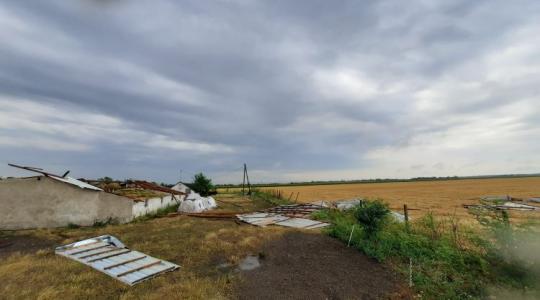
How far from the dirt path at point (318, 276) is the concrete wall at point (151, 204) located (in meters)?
9.94

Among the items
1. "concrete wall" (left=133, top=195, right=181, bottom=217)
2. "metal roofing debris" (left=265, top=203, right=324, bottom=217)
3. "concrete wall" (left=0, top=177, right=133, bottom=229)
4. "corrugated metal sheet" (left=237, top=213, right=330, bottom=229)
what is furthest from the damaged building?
"metal roofing debris" (left=265, top=203, right=324, bottom=217)

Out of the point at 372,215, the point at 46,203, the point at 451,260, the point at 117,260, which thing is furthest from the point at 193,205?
the point at 451,260

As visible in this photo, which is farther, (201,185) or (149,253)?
(201,185)

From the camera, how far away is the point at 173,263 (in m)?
7.19

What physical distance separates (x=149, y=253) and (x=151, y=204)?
10.1 meters

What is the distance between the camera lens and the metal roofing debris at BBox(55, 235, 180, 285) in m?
6.20

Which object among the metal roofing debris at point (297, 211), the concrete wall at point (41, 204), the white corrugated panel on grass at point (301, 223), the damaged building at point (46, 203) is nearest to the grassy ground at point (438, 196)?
the white corrugated panel on grass at point (301, 223)

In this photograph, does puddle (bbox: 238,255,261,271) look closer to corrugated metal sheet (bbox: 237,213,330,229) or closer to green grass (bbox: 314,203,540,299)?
green grass (bbox: 314,203,540,299)

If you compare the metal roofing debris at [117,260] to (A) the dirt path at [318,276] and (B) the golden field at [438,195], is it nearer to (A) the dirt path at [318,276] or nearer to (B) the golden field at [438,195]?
(A) the dirt path at [318,276]

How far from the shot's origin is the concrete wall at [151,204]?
1493 centimetres

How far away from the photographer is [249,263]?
727 centimetres

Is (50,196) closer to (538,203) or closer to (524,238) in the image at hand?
(524,238)

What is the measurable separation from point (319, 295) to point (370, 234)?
159 inches

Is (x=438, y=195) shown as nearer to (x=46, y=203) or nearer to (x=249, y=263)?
(x=249, y=263)
